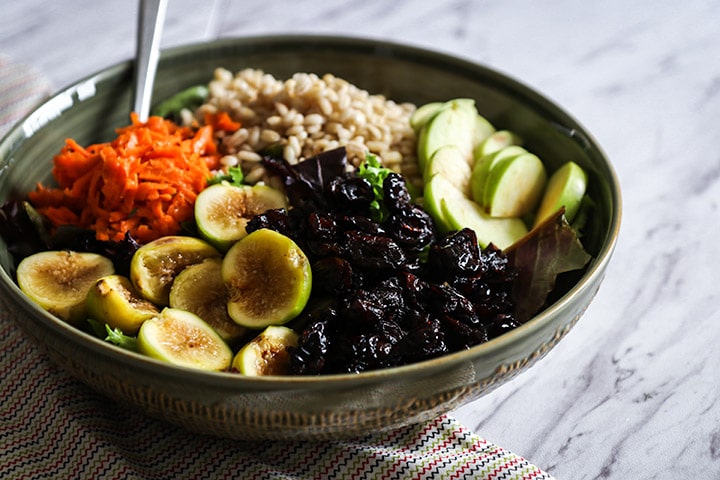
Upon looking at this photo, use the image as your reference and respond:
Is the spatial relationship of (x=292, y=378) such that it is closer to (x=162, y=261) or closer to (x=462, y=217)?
(x=162, y=261)

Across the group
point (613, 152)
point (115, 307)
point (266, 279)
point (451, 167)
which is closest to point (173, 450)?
point (115, 307)

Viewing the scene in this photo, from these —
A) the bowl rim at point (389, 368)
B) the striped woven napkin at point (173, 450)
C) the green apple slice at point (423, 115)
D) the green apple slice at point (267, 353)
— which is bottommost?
the striped woven napkin at point (173, 450)

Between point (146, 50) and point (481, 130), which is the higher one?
point (146, 50)

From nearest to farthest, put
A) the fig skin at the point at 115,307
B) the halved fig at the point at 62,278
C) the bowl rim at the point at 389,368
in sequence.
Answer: the bowl rim at the point at 389,368 < the fig skin at the point at 115,307 < the halved fig at the point at 62,278

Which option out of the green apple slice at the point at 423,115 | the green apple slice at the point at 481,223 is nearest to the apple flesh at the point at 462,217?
the green apple slice at the point at 481,223

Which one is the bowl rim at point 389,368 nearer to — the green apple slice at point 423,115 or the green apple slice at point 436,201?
the green apple slice at point 423,115
